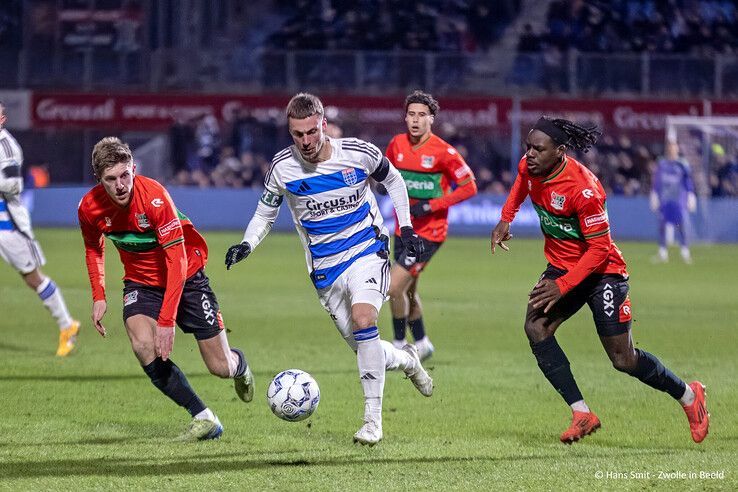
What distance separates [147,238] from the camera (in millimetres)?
7828

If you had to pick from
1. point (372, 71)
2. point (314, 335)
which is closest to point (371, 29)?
point (372, 71)

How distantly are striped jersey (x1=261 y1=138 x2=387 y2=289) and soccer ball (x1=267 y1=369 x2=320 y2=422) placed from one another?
740 millimetres

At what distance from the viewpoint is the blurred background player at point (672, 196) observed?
24547mm

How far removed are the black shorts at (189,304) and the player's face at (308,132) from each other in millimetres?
1160

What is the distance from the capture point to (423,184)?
39.1ft

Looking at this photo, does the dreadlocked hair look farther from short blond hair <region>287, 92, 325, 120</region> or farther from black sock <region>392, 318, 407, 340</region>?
black sock <region>392, 318, 407, 340</region>

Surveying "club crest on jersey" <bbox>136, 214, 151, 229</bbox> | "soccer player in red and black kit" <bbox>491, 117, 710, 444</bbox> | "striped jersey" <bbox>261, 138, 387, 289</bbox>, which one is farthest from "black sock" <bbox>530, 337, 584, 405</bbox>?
"club crest on jersey" <bbox>136, 214, 151, 229</bbox>

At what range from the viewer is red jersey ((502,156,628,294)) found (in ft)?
24.8

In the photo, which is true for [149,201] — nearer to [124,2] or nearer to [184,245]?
[184,245]

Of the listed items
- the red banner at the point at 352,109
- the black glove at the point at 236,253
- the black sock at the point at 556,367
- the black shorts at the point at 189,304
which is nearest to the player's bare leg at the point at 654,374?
the black sock at the point at 556,367

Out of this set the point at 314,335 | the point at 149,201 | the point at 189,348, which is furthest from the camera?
the point at 314,335

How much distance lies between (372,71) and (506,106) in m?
3.56

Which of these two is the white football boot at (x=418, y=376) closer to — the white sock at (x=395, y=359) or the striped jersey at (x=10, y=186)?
the white sock at (x=395, y=359)

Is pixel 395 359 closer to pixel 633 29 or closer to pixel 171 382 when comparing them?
pixel 171 382
